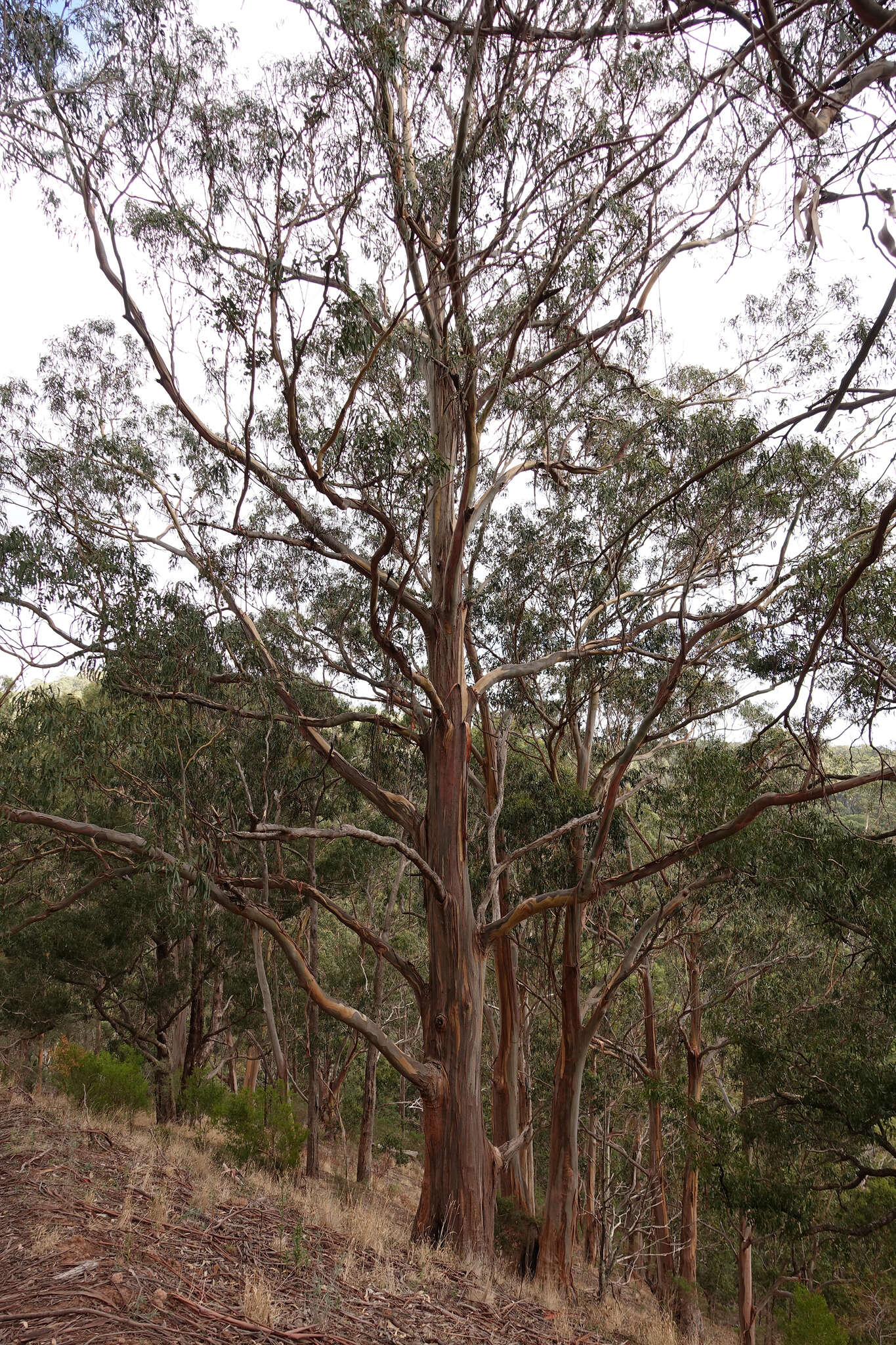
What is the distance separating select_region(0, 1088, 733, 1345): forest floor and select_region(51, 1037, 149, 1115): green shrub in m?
3.39

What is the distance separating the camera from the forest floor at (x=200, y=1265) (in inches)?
131

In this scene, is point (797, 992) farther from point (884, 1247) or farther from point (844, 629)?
point (844, 629)

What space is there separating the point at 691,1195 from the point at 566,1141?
5.58 metres

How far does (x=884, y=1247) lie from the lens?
13234 millimetres

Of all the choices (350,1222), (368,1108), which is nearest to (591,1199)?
(368,1108)

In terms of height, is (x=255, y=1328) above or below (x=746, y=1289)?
above

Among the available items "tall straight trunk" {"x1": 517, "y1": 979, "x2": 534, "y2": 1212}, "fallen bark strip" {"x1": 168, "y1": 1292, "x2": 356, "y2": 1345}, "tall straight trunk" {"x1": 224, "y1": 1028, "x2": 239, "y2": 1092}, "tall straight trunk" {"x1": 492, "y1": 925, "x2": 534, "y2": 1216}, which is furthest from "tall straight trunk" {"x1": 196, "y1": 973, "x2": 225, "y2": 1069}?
"fallen bark strip" {"x1": 168, "y1": 1292, "x2": 356, "y2": 1345}

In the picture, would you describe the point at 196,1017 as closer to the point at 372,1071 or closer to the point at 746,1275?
the point at 372,1071

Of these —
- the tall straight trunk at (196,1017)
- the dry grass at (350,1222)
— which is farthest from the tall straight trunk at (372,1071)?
the dry grass at (350,1222)

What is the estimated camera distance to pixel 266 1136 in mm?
9859

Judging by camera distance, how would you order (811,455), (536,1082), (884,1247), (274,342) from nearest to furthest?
(274,342)
(811,455)
(884,1247)
(536,1082)

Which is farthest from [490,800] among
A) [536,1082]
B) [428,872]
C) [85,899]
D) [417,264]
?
[536,1082]

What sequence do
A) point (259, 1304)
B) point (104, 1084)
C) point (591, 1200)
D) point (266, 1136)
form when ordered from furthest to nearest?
1. point (591, 1200)
2. point (104, 1084)
3. point (266, 1136)
4. point (259, 1304)

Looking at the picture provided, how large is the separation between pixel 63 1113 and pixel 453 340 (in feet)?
24.3
